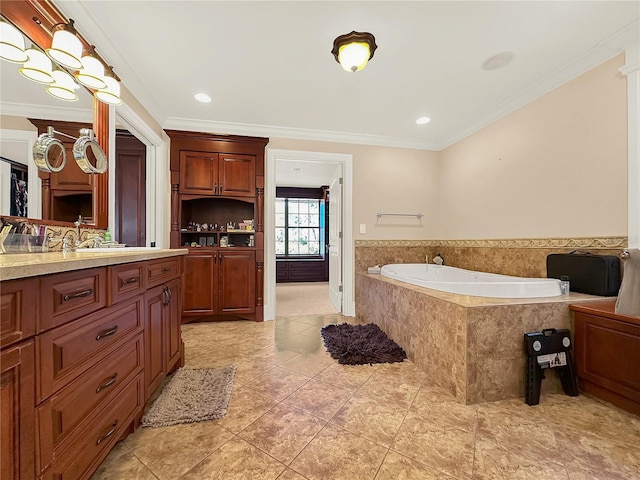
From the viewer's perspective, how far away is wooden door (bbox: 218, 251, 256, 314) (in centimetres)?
319

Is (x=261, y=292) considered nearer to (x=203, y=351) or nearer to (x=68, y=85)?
(x=203, y=351)

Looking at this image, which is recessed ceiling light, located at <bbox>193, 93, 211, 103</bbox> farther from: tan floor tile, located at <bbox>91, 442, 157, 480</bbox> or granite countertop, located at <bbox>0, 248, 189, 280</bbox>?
tan floor tile, located at <bbox>91, 442, 157, 480</bbox>

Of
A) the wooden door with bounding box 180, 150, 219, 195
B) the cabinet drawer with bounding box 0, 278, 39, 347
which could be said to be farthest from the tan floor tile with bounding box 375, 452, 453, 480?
the wooden door with bounding box 180, 150, 219, 195

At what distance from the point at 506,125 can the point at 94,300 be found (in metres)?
3.59

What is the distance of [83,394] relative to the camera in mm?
933

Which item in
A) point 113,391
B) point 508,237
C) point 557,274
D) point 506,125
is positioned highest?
point 506,125

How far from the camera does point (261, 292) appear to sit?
329 cm

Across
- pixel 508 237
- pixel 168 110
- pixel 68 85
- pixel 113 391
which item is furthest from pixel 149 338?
pixel 508 237

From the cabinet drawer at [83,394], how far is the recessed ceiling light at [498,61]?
2.98 meters

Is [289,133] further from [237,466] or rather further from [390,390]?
[237,466]

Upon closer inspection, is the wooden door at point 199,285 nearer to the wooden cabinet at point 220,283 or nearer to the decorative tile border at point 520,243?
the wooden cabinet at point 220,283

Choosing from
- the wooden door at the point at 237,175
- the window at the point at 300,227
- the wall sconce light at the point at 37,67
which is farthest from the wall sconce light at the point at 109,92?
the window at the point at 300,227

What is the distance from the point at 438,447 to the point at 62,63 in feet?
9.17

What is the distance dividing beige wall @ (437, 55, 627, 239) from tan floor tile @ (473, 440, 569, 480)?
168 cm
